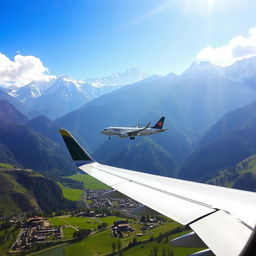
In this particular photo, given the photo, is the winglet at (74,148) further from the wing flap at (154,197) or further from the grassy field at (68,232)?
the grassy field at (68,232)

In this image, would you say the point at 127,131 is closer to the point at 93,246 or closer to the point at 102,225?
the point at 93,246

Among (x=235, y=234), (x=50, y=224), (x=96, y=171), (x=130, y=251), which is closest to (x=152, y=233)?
(x=130, y=251)

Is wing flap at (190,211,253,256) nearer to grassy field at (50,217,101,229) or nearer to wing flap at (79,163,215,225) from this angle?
wing flap at (79,163,215,225)

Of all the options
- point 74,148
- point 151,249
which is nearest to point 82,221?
point 151,249

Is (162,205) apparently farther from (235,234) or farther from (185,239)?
(235,234)

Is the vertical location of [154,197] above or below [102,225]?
above

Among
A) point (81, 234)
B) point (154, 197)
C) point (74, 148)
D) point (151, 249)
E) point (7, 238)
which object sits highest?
point (74, 148)
